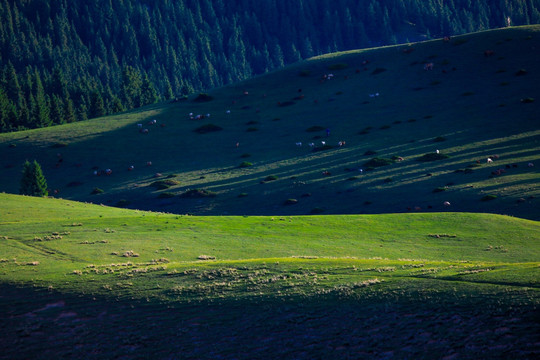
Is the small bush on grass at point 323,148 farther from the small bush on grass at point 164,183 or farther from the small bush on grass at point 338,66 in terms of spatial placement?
the small bush on grass at point 338,66

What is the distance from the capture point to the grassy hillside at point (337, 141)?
84750mm

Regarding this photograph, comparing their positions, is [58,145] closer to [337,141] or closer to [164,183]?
[164,183]

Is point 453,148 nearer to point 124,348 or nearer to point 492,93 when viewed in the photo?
point 492,93

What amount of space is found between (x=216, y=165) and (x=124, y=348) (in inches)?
3455

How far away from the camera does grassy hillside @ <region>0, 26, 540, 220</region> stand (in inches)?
3337

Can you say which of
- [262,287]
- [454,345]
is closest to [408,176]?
[262,287]

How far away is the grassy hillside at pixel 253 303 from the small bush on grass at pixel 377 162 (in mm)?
50977

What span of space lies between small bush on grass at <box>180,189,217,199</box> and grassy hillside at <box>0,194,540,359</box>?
153 ft

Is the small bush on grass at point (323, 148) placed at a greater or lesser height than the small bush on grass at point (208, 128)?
lesser

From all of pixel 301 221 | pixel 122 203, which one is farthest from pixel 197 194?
pixel 301 221

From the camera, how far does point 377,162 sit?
9819 centimetres

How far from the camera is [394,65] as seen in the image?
152125 millimetres

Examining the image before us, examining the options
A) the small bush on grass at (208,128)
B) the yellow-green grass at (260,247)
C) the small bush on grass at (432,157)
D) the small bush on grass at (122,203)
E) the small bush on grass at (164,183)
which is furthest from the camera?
the small bush on grass at (208,128)

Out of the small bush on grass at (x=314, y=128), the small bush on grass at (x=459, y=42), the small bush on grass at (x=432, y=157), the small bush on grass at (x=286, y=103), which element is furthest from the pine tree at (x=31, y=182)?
the small bush on grass at (x=459, y=42)
